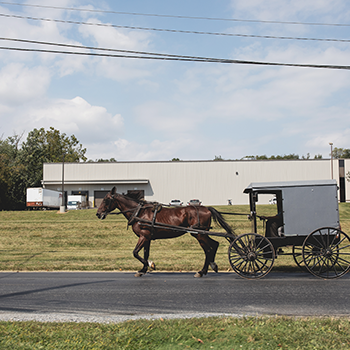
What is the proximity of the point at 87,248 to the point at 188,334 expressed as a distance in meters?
15.1

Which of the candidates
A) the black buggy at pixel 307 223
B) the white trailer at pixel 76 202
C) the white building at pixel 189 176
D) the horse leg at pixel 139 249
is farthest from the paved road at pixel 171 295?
the white building at pixel 189 176

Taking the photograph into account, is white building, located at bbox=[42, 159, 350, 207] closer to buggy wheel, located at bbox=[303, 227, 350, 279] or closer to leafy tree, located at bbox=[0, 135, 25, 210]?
leafy tree, located at bbox=[0, 135, 25, 210]

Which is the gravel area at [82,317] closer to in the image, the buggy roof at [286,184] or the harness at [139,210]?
the harness at [139,210]

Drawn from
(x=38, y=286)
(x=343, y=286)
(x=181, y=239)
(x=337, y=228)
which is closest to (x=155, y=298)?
(x=38, y=286)

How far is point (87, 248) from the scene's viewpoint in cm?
1905

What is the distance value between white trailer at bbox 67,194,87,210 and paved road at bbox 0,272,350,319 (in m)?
42.5

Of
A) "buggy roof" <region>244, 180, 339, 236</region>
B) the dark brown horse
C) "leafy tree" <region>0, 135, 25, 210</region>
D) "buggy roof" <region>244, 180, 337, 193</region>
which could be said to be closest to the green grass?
"buggy roof" <region>244, 180, 339, 236</region>

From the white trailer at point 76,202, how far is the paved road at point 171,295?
139ft

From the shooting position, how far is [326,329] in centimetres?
505

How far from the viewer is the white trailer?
51.4 meters

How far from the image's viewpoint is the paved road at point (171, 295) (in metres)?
6.36

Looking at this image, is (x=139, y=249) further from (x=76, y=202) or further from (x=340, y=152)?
(x=340, y=152)

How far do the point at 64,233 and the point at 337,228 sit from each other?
17421mm

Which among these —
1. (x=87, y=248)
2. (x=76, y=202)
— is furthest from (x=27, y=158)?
(x=87, y=248)
